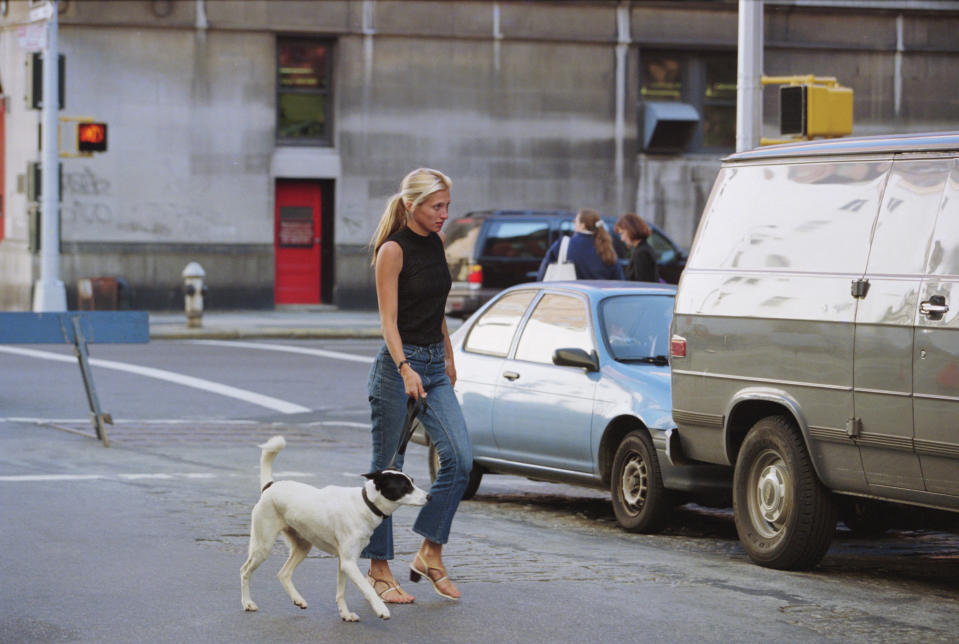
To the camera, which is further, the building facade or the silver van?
the building facade

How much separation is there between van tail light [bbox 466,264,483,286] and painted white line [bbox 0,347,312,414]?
6.16 metres

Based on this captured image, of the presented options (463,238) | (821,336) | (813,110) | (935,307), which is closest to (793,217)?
(821,336)

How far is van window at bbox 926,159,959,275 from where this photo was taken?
771 cm

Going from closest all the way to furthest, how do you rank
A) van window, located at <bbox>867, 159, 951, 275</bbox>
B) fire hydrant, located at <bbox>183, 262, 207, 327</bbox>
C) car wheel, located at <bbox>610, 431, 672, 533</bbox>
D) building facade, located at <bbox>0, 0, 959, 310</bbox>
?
van window, located at <bbox>867, 159, 951, 275</bbox> < car wheel, located at <bbox>610, 431, 672, 533</bbox> < fire hydrant, located at <bbox>183, 262, 207, 327</bbox> < building facade, located at <bbox>0, 0, 959, 310</bbox>

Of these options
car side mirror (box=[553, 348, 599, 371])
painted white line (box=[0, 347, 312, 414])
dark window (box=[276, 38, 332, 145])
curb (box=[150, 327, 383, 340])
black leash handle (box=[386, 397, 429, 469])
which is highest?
dark window (box=[276, 38, 332, 145])

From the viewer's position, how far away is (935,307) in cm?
768

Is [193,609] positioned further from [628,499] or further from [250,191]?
[250,191]

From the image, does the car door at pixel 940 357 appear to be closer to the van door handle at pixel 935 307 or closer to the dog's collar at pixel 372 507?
the van door handle at pixel 935 307

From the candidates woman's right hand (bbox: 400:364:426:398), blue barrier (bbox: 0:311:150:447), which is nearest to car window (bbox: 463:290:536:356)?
woman's right hand (bbox: 400:364:426:398)

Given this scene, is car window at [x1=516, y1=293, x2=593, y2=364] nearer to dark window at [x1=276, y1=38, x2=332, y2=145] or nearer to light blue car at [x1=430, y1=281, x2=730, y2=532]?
light blue car at [x1=430, y1=281, x2=730, y2=532]

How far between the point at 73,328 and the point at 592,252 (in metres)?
5.14

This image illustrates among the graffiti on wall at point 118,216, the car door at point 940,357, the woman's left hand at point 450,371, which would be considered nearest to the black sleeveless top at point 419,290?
the woman's left hand at point 450,371

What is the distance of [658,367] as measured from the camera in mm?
10586

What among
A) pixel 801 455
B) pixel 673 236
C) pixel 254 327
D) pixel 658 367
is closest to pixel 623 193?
pixel 673 236
